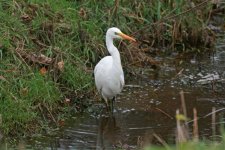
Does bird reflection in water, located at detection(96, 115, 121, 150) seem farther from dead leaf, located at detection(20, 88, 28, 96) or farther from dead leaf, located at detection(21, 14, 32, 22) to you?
dead leaf, located at detection(21, 14, 32, 22)

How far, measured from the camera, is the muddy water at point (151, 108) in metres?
8.20

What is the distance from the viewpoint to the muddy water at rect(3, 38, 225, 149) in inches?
323

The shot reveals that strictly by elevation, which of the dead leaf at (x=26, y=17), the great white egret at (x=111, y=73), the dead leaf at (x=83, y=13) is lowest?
the great white egret at (x=111, y=73)

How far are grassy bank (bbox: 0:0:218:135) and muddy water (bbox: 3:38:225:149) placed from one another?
331 millimetres

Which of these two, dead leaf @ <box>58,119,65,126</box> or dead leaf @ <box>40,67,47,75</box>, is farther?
dead leaf @ <box>40,67,47,75</box>

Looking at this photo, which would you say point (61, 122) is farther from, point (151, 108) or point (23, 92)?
point (151, 108)

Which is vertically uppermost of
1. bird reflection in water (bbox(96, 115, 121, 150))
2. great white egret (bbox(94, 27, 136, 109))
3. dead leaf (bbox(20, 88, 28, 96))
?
great white egret (bbox(94, 27, 136, 109))

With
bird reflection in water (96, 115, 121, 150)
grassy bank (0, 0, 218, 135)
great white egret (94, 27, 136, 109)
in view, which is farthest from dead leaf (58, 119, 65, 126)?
great white egret (94, 27, 136, 109)

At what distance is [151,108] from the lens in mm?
9430

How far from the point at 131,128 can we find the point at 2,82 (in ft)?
5.62

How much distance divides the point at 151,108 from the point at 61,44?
5.39ft

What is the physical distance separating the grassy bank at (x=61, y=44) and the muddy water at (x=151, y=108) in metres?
0.33

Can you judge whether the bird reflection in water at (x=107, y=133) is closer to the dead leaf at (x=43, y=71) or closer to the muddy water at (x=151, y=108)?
Answer: the muddy water at (x=151, y=108)

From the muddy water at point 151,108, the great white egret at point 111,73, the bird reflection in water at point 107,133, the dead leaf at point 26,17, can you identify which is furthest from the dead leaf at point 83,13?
the bird reflection in water at point 107,133
